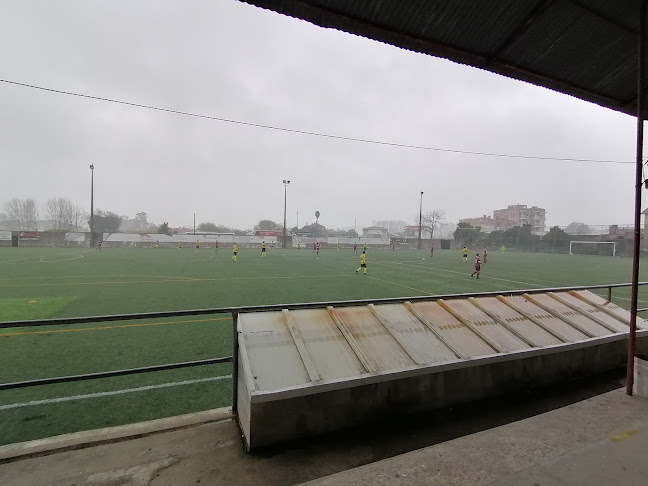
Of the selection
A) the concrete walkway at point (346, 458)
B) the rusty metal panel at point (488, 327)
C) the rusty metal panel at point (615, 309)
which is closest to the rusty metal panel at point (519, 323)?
the rusty metal panel at point (488, 327)

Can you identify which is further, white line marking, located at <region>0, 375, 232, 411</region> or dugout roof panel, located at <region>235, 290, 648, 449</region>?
white line marking, located at <region>0, 375, 232, 411</region>

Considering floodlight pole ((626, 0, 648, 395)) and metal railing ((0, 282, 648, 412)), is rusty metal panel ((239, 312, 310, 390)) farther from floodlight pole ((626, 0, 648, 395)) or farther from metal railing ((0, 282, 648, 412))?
floodlight pole ((626, 0, 648, 395))

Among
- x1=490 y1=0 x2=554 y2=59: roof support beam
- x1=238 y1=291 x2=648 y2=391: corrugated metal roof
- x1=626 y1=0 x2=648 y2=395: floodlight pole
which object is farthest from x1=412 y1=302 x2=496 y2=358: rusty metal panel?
x1=490 y1=0 x2=554 y2=59: roof support beam

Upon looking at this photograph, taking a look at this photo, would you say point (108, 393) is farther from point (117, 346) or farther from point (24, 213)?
point (24, 213)

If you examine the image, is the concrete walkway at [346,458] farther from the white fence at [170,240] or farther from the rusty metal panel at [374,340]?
the white fence at [170,240]

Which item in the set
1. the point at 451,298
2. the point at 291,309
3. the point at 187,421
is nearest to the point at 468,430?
the point at 451,298

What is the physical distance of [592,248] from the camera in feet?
185

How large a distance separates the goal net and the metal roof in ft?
209

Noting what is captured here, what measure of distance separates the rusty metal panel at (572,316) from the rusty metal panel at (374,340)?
9.21 feet

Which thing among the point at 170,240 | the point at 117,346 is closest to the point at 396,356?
the point at 117,346

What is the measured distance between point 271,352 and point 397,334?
1.35 metres

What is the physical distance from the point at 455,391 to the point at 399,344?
699 millimetres

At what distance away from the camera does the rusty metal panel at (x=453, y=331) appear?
350 centimetres

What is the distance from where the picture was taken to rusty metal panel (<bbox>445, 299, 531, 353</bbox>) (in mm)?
3705
